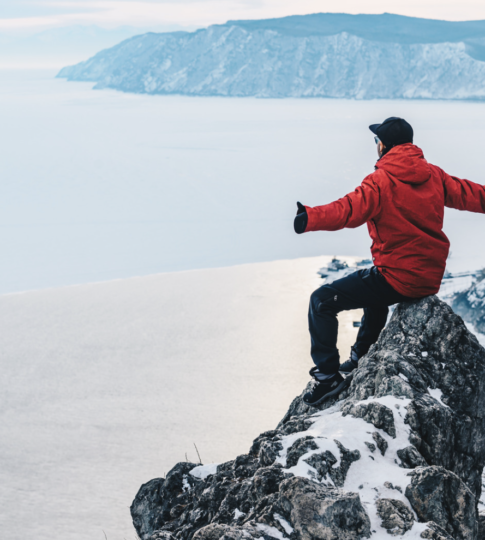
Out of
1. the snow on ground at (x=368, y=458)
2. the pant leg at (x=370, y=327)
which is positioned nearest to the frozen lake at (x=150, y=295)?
the pant leg at (x=370, y=327)

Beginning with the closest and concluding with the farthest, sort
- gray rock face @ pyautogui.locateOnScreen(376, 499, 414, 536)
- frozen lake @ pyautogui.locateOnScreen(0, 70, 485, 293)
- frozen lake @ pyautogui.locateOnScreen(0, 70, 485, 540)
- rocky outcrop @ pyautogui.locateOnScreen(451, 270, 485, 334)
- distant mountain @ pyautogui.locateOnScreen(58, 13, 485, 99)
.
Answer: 1. gray rock face @ pyautogui.locateOnScreen(376, 499, 414, 536)
2. frozen lake @ pyautogui.locateOnScreen(0, 70, 485, 540)
3. rocky outcrop @ pyautogui.locateOnScreen(451, 270, 485, 334)
4. frozen lake @ pyautogui.locateOnScreen(0, 70, 485, 293)
5. distant mountain @ pyautogui.locateOnScreen(58, 13, 485, 99)

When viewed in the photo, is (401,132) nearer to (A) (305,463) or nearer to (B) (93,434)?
(A) (305,463)

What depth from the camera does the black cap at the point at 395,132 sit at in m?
2.58

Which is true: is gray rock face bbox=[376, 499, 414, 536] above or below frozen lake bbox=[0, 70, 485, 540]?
above

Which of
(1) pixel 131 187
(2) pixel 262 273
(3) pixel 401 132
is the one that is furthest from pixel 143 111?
(3) pixel 401 132

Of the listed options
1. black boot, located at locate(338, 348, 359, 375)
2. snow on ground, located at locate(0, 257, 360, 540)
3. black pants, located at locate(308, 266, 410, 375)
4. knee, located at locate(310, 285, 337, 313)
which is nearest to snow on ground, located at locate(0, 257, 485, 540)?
snow on ground, located at locate(0, 257, 360, 540)

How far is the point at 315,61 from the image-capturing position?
7556 centimetres

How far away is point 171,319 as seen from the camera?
12711 millimetres

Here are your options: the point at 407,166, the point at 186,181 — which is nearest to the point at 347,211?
the point at 407,166

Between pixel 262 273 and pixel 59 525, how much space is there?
36.7 ft

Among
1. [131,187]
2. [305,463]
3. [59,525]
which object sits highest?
[305,463]

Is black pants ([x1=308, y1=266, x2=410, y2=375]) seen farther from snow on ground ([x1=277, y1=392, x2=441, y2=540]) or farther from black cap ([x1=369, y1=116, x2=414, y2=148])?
black cap ([x1=369, y1=116, x2=414, y2=148])

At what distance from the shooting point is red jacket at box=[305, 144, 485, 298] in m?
2.45

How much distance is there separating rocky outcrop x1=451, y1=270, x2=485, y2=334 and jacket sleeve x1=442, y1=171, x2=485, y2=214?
29.3ft
